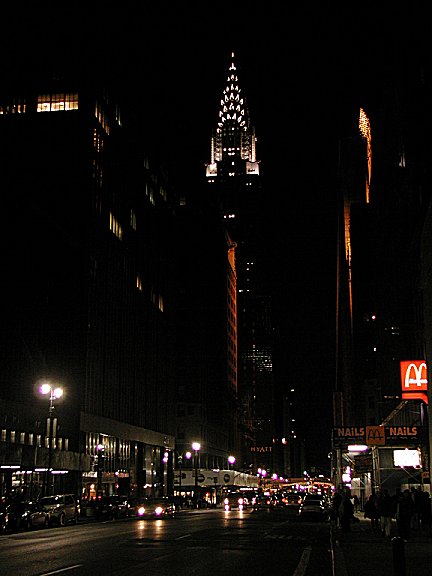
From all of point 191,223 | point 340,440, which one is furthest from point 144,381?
point 191,223

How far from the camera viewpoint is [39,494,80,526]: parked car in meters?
47.5

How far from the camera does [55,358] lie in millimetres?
77188

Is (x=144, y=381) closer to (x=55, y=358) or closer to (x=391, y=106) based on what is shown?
(x=55, y=358)

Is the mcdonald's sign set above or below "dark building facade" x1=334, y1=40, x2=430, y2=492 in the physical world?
below

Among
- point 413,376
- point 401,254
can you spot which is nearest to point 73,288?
point 401,254

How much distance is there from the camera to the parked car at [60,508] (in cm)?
4747

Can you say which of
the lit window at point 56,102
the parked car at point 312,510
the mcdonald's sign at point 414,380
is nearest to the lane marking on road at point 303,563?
the mcdonald's sign at point 414,380

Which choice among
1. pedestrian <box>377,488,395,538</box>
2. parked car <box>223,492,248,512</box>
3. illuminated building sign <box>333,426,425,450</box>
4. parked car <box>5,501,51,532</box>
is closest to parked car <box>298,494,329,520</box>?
illuminated building sign <box>333,426,425,450</box>

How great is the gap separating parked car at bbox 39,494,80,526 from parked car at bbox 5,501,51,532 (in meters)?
0.54

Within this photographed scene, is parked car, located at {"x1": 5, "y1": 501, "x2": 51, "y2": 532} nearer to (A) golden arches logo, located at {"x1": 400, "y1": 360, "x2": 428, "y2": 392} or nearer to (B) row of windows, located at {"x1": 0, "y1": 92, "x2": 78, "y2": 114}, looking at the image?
(A) golden arches logo, located at {"x1": 400, "y1": 360, "x2": 428, "y2": 392}

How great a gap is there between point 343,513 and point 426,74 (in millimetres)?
23955

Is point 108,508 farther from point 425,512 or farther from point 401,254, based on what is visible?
point 401,254

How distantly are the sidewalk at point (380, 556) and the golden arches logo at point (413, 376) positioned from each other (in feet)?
22.9

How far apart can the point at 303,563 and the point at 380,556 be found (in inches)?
A: 110
